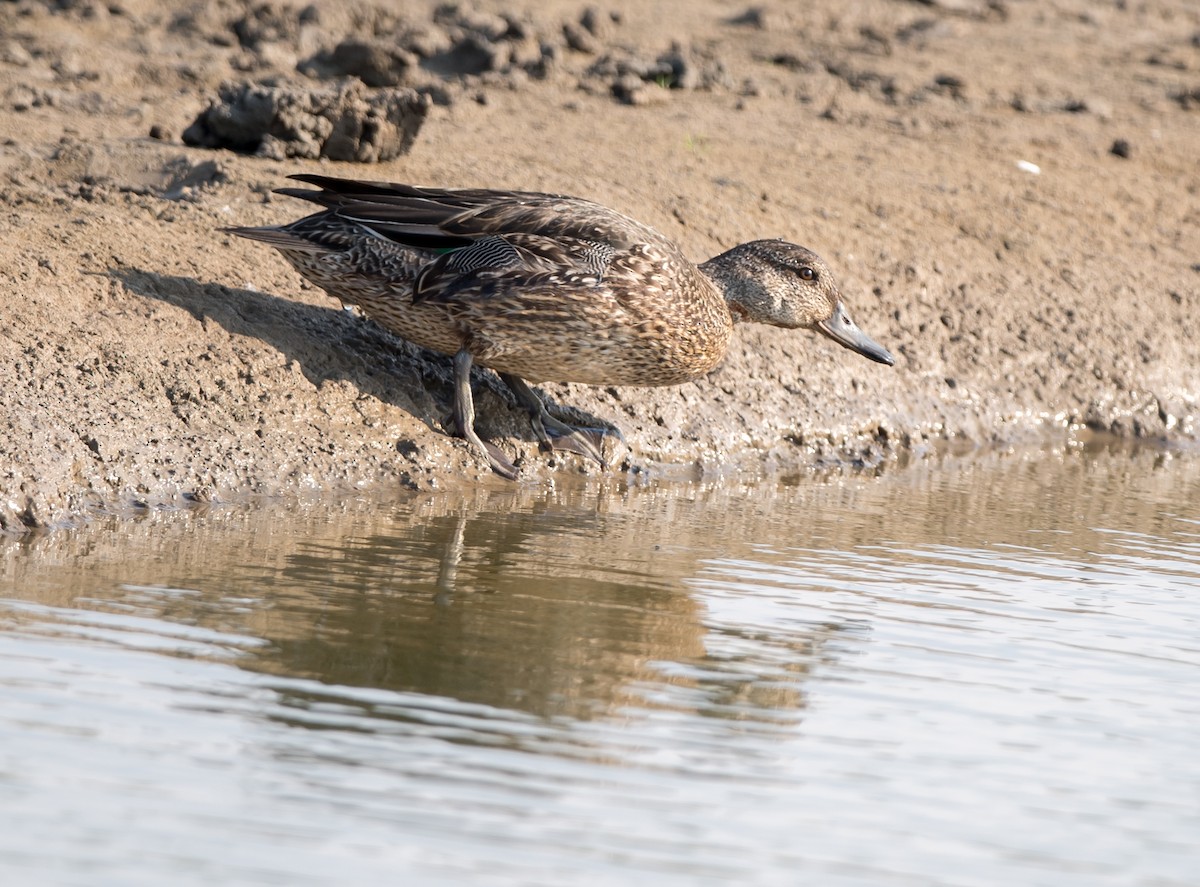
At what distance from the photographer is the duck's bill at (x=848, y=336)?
8.88 metres

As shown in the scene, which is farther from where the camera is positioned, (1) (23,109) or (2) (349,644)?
(1) (23,109)

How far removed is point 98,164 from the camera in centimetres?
979

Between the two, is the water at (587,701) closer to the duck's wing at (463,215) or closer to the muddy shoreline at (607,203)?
the muddy shoreline at (607,203)

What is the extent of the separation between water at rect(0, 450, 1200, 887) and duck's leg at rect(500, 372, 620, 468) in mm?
711

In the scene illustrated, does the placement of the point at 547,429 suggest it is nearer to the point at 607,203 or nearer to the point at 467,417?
the point at 467,417

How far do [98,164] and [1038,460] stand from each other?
538 centimetres

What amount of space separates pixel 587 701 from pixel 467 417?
10.6 ft

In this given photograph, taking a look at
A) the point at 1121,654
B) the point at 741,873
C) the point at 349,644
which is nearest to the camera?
the point at 741,873

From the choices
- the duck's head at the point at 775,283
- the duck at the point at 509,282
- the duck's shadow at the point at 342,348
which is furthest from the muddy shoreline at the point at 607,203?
the duck's head at the point at 775,283

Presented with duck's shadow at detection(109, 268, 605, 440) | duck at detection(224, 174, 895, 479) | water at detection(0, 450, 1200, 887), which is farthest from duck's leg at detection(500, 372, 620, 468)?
water at detection(0, 450, 1200, 887)

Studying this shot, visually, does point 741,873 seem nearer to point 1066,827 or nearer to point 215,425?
point 1066,827

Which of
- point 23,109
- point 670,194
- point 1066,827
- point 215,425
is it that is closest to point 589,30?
point 670,194

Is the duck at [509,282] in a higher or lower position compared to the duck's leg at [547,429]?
higher

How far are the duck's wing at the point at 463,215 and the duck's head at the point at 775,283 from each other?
66cm
